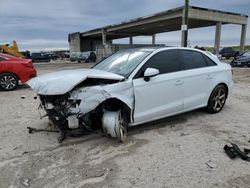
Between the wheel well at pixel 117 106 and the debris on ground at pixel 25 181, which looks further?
the wheel well at pixel 117 106

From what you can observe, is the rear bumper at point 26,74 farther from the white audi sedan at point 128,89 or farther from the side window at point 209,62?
the side window at point 209,62

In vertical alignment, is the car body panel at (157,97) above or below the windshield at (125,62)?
below

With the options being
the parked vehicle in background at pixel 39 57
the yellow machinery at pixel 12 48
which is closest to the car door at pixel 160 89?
the yellow machinery at pixel 12 48

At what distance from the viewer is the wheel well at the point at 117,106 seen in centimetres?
402

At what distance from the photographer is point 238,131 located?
4.54m

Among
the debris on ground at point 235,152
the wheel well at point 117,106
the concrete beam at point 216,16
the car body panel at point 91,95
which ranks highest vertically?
the concrete beam at point 216,16

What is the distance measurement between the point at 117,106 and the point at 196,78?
1.95m

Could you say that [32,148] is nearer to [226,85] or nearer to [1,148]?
[1,148]

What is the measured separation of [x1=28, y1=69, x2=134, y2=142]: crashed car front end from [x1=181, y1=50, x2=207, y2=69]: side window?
5.44 ft

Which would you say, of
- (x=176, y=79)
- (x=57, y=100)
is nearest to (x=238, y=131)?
(x=176, y=79)

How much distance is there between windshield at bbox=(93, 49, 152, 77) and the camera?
433 centimetres

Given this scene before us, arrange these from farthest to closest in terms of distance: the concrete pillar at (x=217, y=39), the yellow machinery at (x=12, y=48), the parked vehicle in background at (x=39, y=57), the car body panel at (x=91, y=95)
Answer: the parked vehicle in background at (x=39, y=57), the concrete pillar at (x=217, y=39), the yellow machinery at (x=12, y=48), the car body panel at (x=91, y=95)

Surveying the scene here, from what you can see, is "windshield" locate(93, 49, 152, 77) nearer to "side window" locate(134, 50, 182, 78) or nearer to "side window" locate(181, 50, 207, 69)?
"side window" locate(134, 50, 182, 78)

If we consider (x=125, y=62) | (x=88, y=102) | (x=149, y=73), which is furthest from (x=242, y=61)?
(x=88, y=102)
